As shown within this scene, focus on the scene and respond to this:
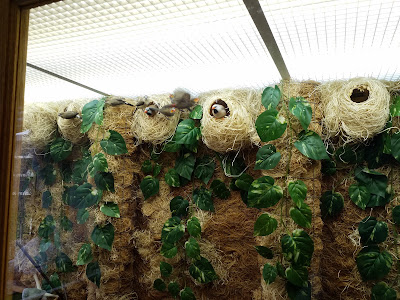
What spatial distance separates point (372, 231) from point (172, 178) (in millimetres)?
957

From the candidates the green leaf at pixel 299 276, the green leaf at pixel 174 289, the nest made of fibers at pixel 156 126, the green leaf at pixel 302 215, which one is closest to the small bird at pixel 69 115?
the nest made of fibers at pixel 156 126

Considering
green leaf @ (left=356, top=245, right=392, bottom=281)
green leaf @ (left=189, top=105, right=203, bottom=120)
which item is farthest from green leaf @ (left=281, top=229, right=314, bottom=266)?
green leaf @ (left=189, top=105, right=203, bottom=120)

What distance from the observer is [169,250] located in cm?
161

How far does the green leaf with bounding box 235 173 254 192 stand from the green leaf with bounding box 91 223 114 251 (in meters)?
0.71

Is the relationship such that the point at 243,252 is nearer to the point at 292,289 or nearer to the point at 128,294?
the point at 292,289

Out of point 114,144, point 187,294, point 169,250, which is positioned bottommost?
point 187,294

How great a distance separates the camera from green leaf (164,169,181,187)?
1664 mm

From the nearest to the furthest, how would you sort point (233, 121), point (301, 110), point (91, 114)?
point (301, 110) → point (233, 121) → point (91, 114)

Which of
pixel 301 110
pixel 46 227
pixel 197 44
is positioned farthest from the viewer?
pixel 301 110

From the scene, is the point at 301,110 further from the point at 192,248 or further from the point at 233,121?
the point at 192,248

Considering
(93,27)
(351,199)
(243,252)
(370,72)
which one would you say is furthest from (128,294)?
(370,72)

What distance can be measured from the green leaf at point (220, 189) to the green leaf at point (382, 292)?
2.36ft

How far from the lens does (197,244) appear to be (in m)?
1.57

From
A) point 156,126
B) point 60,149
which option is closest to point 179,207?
point 156,126
